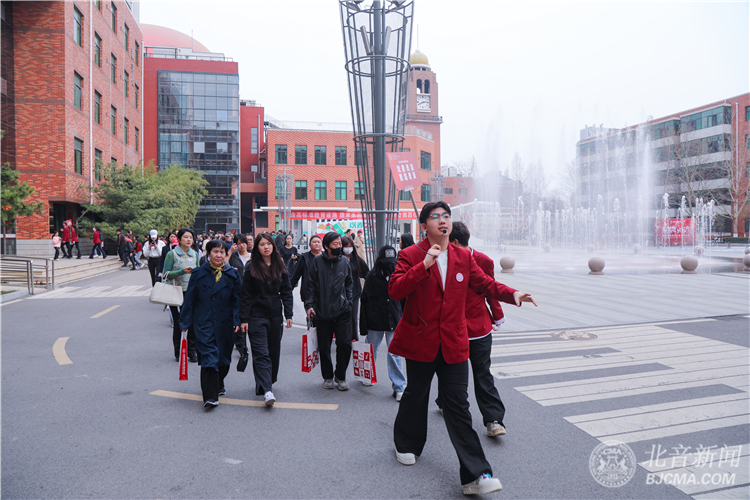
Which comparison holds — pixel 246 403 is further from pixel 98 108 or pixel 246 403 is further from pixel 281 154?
pixel 281 154

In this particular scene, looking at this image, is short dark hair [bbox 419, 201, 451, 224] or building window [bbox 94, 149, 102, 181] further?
building window [bbox 94, 149, 102, 181]

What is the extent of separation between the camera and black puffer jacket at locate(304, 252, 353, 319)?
5.62 meters

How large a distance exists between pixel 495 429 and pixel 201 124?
184 ft

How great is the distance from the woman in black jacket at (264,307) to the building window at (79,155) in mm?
25613

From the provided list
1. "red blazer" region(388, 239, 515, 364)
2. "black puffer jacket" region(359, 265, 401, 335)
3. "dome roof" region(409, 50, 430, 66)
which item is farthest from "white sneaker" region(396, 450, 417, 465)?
"dome roof" region(409, 50, 430, 66)

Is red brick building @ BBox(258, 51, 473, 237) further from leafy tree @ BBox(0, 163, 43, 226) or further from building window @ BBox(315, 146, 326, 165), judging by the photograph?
leafy tree @ BBox(0, 163, 43, 226)

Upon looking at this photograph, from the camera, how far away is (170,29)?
236 ft

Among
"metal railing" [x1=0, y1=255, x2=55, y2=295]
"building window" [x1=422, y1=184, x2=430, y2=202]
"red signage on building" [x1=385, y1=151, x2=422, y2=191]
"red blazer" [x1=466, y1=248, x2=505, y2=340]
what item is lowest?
"metal railing" [x1=0, y1=255, x2=55, y2=295]

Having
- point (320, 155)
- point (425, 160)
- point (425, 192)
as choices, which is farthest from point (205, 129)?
point (425, 192)

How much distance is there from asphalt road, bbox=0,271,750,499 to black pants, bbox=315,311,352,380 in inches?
10.2

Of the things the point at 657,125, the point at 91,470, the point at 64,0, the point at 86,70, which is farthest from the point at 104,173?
the point at 657,125

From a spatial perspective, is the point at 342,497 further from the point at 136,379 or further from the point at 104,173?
the point at 104,173

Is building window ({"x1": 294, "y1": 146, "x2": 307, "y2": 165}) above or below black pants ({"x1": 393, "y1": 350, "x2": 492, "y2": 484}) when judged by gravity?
above

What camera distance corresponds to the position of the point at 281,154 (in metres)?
52.2
